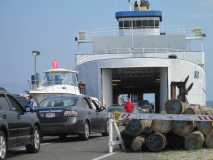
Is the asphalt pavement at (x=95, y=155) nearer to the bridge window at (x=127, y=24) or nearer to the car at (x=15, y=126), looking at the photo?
the car at (x=15, y=126)

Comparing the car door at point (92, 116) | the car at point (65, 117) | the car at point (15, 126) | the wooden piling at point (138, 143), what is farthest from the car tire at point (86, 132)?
the wooden piling at point (138, 143)

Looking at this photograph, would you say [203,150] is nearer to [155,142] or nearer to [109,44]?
[155,142]

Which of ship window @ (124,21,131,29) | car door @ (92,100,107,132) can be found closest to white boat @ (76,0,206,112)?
ship window @ (124,21,131,29)

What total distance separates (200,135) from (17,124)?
4.37 m

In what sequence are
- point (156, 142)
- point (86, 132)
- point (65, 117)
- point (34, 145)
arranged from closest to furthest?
1. point (156, 142)
2. point (34, 145)
3. point (65, 117)
4. point (86, 132)

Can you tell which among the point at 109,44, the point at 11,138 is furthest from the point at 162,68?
the point at 11,138

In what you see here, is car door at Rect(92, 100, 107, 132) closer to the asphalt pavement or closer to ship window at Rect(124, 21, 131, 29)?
the asphalt pavement

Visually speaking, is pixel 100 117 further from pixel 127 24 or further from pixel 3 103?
pixel 127 24

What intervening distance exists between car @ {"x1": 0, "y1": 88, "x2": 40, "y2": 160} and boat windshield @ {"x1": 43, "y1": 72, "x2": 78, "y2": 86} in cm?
2665

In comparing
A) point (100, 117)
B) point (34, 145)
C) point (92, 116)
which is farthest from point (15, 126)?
point (100, 117)

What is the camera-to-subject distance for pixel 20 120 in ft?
46.0

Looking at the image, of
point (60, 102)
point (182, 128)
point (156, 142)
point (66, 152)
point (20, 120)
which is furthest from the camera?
point (60, 102)

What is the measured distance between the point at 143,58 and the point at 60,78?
5843 millimetres

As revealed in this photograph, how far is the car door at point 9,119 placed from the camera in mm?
13052
